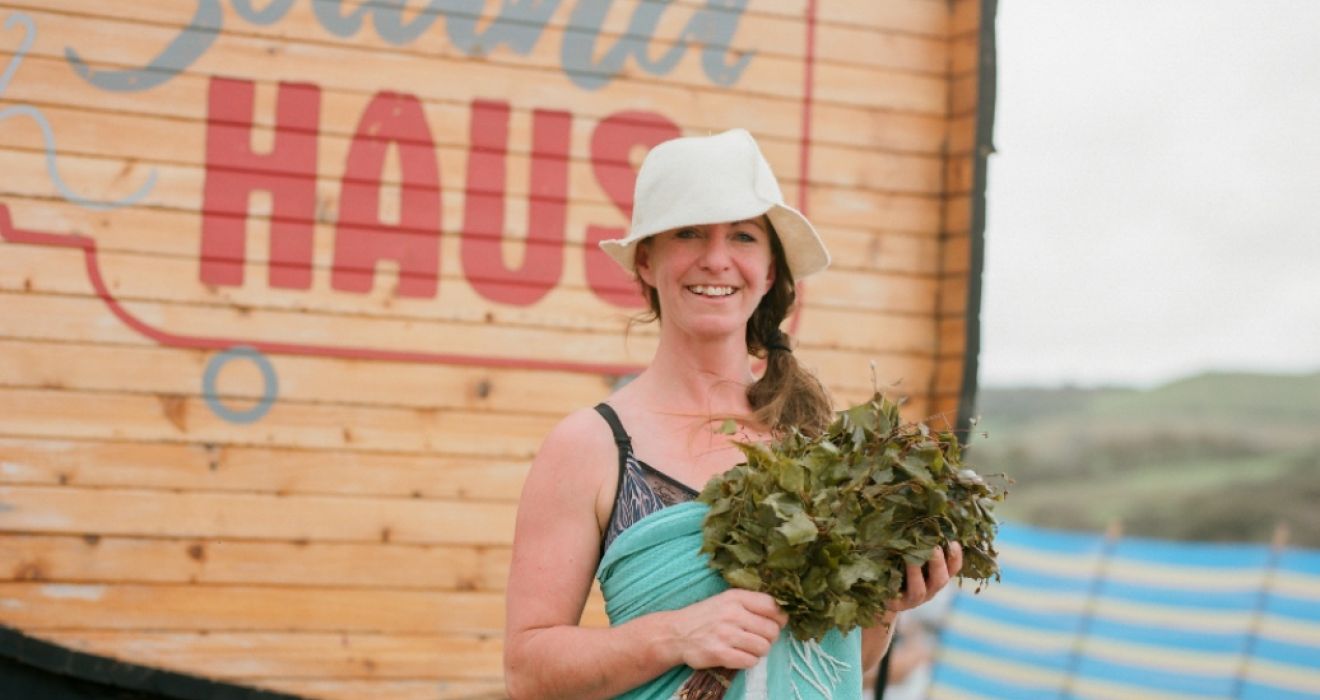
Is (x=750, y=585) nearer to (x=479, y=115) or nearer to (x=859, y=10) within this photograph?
(x=479, y=115)

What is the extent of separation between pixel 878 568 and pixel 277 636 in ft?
10.0

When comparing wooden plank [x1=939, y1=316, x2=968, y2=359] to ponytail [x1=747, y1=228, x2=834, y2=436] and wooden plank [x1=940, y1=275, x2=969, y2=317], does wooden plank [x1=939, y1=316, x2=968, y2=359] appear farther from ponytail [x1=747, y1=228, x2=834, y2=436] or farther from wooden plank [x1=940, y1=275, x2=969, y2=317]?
ponytail [x1=747, y1=228, x2=834, y2=436]

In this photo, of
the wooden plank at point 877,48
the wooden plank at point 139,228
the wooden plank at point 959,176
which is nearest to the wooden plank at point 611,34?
the wooden plank at point 877,48

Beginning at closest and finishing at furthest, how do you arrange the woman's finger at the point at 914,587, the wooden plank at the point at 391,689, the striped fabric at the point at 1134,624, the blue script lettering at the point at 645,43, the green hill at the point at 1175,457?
the woman's finger at the point at 914,587
the wooden plank at the point at 391,689
the blue script lettering at the point at 645,43
the striped fabric at the point at 1134,624
the green hill at the point at 1175,457

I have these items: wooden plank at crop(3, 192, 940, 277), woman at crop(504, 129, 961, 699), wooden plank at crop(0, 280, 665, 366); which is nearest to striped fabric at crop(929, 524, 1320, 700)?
wooden plank at crop(0, 280, 665, 366)

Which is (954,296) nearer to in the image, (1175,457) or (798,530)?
(798,530)

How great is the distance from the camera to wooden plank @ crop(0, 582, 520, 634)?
464 cm

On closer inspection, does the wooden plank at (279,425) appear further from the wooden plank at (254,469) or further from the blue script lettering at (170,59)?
the blue script lettering at (170,59)

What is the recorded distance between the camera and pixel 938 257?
5555 millimetres

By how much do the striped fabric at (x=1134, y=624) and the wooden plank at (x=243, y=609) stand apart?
239 inches

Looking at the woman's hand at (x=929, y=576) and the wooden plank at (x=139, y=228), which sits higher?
the wooden plank at (x=139, y=228)

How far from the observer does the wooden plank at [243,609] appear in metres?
4.64

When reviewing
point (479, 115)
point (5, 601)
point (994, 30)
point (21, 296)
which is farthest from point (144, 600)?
point (994, 30)

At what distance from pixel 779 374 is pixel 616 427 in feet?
1.33
